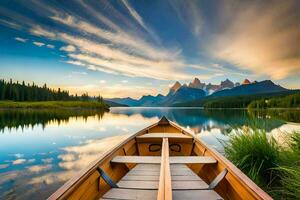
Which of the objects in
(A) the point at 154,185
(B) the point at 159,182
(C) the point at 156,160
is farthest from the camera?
(C) the point at 156,160

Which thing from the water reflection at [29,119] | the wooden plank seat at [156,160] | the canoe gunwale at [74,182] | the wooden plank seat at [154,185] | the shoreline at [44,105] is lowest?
the water reflection at [29,119]

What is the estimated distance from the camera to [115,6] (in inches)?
684

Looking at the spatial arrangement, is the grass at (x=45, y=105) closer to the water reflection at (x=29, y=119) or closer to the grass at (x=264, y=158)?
the water reflection at (x=29, y=119)

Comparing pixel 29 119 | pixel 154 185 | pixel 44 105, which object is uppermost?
pixel 154 185

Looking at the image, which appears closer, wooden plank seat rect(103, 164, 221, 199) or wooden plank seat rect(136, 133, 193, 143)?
wooden plank seat rect(103, 164, 221, 199)

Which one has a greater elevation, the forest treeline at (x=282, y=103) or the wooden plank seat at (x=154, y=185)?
the forest treeline at (x=282, y=103)

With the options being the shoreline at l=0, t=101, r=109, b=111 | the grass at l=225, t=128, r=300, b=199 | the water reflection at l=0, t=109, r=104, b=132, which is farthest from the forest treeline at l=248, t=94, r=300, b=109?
the grass at l=225, t=128, r=300, b=199

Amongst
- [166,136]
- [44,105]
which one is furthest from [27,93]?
[166,136]

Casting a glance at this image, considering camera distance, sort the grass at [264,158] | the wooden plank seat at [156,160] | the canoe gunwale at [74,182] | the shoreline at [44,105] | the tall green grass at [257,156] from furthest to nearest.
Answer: the shoreline at [44,105] < the tall green grass at [257,156] < the grass at [264,158] < the wooden plank seat at [156,160] < the canoe gunwale at [74,182]

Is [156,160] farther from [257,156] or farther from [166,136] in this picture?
[166,136]

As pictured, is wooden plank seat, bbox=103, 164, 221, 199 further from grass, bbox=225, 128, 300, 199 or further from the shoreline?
the shoreline

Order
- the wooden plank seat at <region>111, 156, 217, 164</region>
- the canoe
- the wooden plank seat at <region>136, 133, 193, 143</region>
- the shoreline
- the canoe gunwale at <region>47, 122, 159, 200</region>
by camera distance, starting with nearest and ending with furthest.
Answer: the canoe gunwale at <region>47, 122, 159, 200</region> < the canoe < the wooden plank seat at <region>111, 156, 217, 164</region> < the wooden plank seat at <region>136, 133, 193, 143</region> < the shoreline

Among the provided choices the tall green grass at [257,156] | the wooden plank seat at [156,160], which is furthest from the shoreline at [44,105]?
the tall green grass at [257,156]

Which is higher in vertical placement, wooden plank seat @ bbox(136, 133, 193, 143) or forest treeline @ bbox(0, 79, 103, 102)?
forest treeline @ bbox(0, 79, 103, 102)
